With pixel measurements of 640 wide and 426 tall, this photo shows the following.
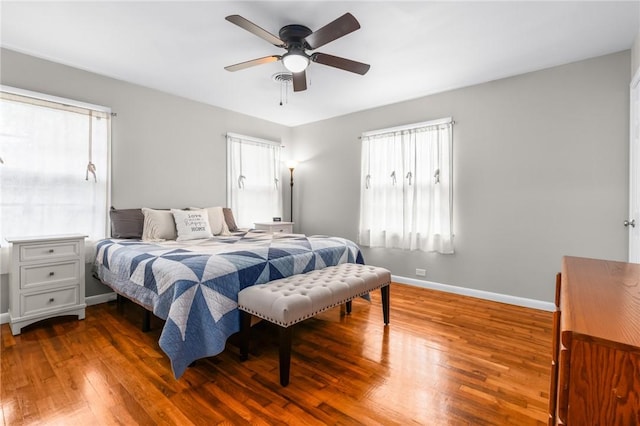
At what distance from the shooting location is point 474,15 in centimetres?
227

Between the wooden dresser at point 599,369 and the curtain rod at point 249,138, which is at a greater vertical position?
the curtain rod at point 249,138

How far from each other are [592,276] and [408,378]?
1283mm

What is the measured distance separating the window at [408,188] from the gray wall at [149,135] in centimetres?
217

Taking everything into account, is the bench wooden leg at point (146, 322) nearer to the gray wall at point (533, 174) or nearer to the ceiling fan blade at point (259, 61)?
the ceiling fan blade at point (259, 61)

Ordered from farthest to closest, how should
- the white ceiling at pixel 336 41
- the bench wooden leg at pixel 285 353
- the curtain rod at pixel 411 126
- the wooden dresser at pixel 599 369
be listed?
the curtain rod at pixel 411 126 → the white ceiling at pixel 336 41 → the bench wooden leg at pixel 285 353 → the wooden dresser at pixel 599 369

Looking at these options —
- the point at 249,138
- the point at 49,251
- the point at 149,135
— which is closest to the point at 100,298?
the point at 49,251

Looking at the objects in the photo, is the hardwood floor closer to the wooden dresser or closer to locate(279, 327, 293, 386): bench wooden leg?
locate(279, 327, 293, 386): bench wooden leg

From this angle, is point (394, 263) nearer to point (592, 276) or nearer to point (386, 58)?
point (386, 58)

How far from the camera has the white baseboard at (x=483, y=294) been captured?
3137mm

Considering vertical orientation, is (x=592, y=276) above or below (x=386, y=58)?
below

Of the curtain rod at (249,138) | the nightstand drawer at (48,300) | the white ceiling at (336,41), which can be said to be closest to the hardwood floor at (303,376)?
the nightstand drawer at (48,300)

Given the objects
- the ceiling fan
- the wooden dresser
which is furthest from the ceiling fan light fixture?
the wooden dresser

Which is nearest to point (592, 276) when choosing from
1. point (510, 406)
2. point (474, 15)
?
point (510, 406)

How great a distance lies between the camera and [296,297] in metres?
1.92
